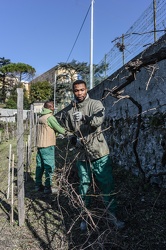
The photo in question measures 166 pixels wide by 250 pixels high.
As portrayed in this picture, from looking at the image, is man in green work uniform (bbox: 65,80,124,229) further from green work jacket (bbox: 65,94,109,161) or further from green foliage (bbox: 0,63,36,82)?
green foliage (bbox: 0,63,36,82)

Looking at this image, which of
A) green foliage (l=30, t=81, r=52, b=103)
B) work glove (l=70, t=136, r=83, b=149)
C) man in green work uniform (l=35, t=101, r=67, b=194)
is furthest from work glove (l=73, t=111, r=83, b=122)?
green foliage (l=30, t=81, r=52, b=103)

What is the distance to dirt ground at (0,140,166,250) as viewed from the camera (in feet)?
8.11

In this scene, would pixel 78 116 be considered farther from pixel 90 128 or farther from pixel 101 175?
pixel 101 175

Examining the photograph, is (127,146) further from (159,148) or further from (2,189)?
(2,189)

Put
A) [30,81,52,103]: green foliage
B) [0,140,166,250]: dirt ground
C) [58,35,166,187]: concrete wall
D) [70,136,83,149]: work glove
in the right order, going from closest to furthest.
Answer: [0,140,166,250]: dirt ground → [70,136,83,149]: work glove → [58,35,166,187]: concrete wall → [30,81,52,103]: green foliage

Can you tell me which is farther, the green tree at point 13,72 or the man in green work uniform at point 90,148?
the green tree at point 13,72

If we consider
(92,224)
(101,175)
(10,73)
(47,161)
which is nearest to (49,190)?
(47,161)

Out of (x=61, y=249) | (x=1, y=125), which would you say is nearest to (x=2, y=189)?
(x=61, y=249)

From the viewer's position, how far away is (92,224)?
112 inches

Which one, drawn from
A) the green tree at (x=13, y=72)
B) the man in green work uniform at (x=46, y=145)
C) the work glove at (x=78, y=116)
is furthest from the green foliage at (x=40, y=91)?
the work glove at (x=78, y=116)

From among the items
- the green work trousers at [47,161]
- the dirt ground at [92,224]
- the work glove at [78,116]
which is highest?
the work glove at [78,116]

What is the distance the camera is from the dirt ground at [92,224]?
247 cm

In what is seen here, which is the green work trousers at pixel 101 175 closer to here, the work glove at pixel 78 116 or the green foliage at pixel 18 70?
the work glove at pixel 78 116

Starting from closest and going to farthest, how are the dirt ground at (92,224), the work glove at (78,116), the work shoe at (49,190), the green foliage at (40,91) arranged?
the dirt ground at (92,224)
the work glove at (78,116)
the work shoe at (49,190)
the green foliage at (40,91)
